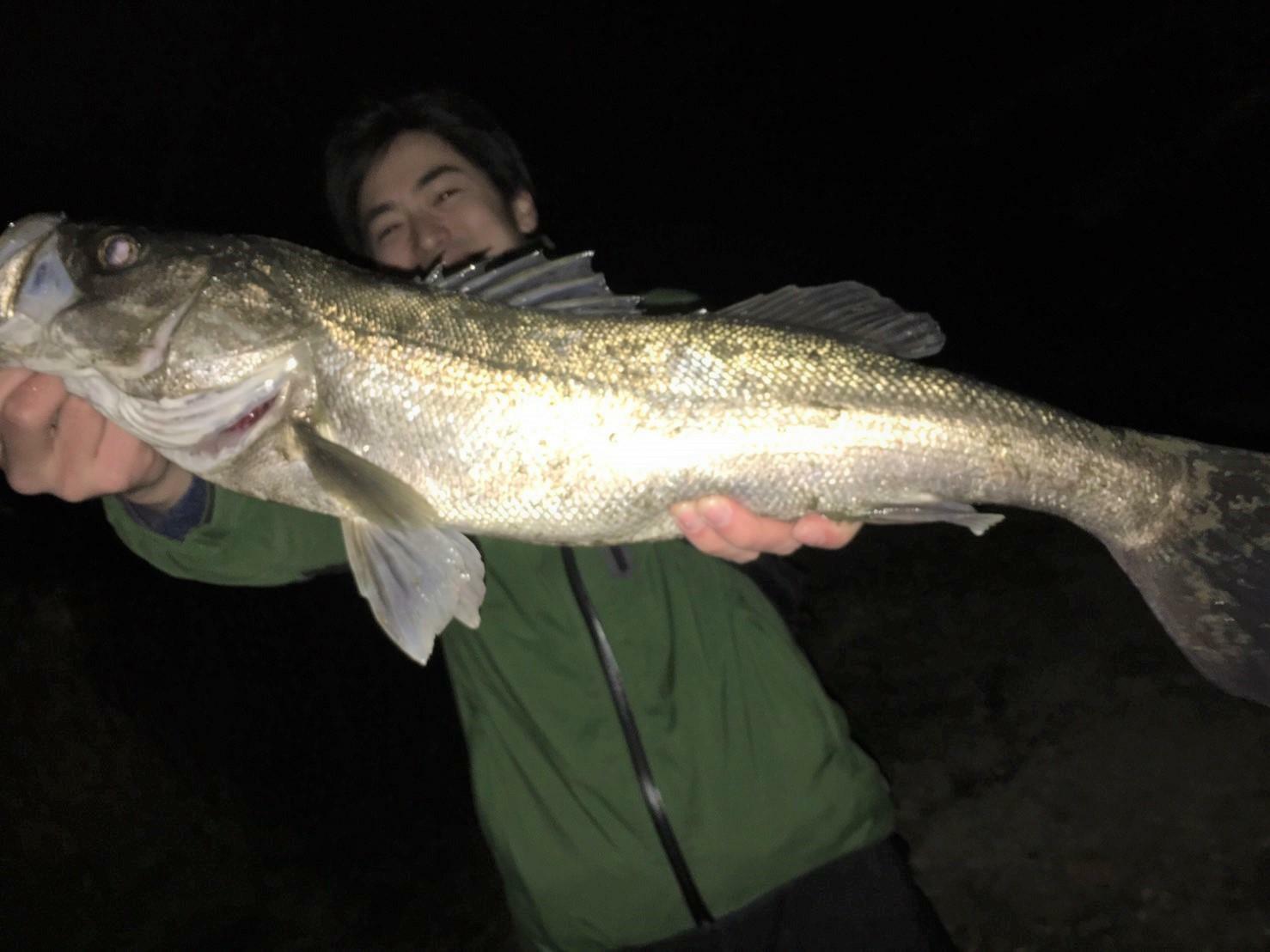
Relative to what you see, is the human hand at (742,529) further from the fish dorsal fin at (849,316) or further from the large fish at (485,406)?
the fish dorsal fin at (849,316)

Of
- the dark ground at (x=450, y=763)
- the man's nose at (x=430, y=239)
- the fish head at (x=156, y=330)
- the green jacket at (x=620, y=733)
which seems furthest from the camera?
the dark ground at (x=450, y=763)

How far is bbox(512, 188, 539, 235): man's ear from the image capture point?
3340mm

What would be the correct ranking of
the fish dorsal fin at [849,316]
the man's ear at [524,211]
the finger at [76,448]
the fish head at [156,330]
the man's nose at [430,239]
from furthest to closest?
the man's ear at [524,211], the man's nose at [430,239], the fish dorsal fin at [849,316], the finger at [76,448], the fish head at [156,330]

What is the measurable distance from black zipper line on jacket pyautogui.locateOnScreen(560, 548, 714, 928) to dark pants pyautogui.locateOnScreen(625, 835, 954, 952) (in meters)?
0.12

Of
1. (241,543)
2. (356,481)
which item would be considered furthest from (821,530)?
(241,543)

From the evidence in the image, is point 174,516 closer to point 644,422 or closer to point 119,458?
point 119,458

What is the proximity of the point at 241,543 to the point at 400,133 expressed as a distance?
187cm

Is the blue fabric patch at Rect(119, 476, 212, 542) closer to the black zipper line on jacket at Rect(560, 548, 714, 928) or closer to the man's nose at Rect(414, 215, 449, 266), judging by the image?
the black zipper line on jacket at Rect(560, 548, 714, 928)

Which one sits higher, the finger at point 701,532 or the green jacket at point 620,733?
the finger at point 701,532

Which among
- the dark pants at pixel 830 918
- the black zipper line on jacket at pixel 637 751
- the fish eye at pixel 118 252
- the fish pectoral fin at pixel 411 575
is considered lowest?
the dark pants at pixel 830 918

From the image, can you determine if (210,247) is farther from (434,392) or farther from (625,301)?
(625,301)

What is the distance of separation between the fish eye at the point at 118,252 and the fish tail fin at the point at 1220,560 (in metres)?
2.52

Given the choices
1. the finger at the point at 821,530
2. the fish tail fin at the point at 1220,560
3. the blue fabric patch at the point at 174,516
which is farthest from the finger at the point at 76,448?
the fish tail fin at the point at 1220,560

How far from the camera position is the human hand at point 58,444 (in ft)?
6.08
